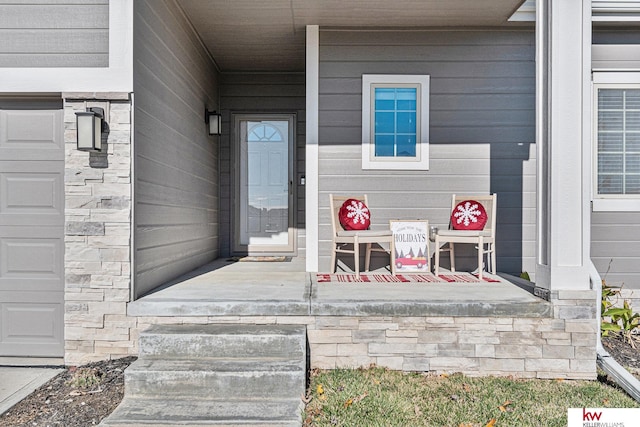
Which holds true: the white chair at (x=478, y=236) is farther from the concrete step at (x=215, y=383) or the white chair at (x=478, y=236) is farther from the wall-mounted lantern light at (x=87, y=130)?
the wall-mounted lantern light at (x=87, y=130)

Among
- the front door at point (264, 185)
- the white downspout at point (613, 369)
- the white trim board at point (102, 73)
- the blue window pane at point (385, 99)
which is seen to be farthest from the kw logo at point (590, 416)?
the front door at point (264, 185)

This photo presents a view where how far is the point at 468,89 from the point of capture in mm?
4469

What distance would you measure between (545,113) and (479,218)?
115 cm

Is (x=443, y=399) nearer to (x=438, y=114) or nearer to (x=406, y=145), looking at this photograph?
(x=406, y=145)

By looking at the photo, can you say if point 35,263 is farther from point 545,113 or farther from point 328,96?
point 545,113

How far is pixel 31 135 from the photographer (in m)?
3.16

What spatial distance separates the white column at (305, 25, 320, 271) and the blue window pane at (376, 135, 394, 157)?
0.62 m

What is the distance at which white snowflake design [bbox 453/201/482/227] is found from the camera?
400 cm

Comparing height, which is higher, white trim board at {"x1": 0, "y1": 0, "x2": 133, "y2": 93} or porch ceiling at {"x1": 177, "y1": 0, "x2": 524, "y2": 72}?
porch ceiling at {"x1": 177, "y1": 0, "x2": 524, "y2": 72}

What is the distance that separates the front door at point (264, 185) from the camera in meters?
5.89

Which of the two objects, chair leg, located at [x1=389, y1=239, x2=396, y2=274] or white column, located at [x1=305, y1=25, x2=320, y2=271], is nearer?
chair leg, located at [x1=389, y1=239, x2=396, y2=274]

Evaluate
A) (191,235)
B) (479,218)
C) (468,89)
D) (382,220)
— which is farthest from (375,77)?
(191,235)

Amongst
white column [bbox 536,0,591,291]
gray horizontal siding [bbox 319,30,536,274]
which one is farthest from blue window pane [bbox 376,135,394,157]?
white column [bbox 536,0,591,291]

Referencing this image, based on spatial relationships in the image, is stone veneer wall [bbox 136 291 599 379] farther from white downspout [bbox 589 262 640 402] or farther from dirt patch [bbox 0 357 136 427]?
dirt patch [bbox 0 357 136 427]
